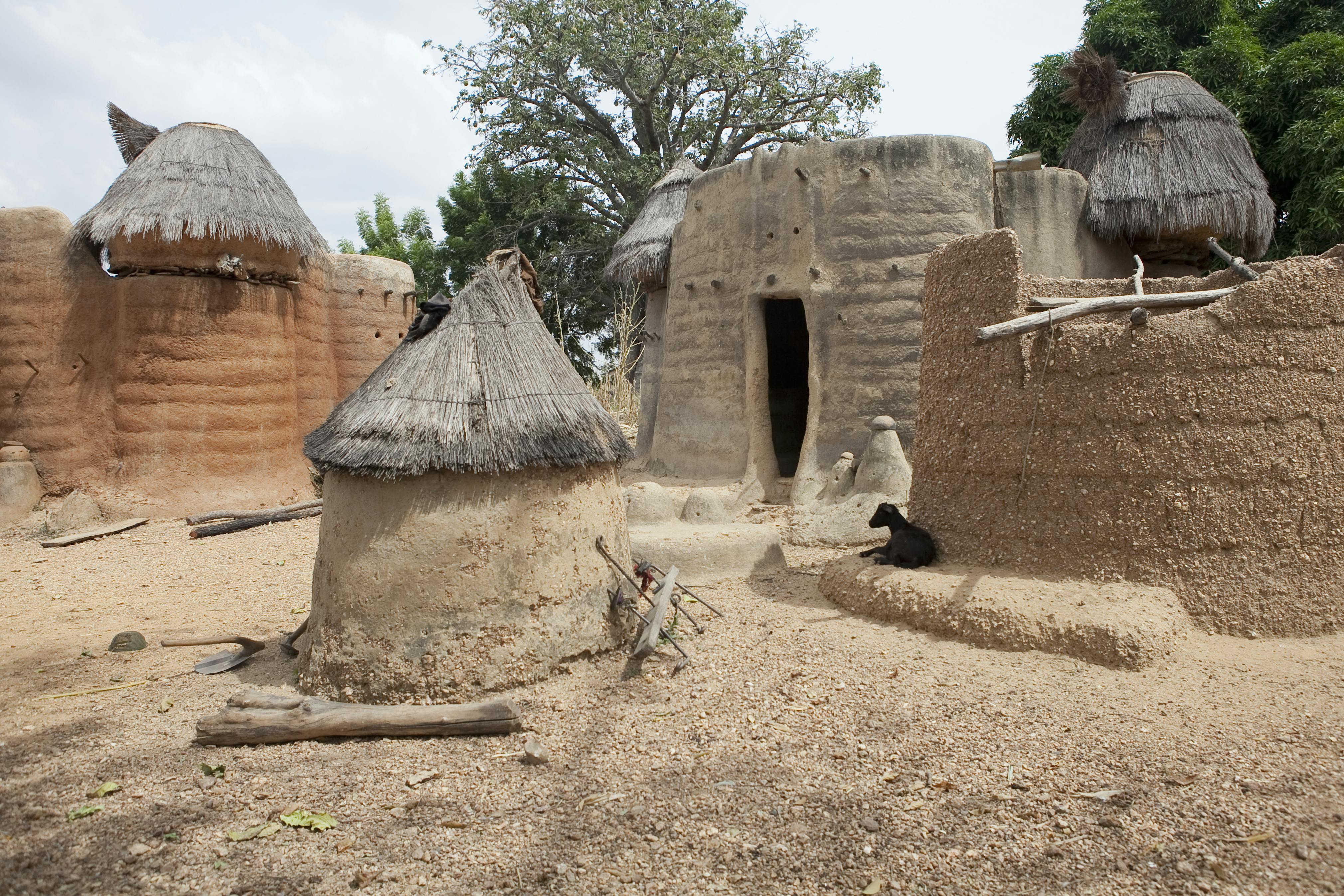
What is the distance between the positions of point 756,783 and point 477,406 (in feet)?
6.54

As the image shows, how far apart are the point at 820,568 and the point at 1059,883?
158 inches

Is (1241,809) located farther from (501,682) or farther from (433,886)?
(501,682)

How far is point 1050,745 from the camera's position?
3312 millimetres

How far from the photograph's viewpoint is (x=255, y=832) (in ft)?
9.82

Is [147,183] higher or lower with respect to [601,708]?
higher

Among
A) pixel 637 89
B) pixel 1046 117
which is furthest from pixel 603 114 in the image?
pixel 1046 117

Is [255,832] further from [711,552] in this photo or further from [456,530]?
[711,552]

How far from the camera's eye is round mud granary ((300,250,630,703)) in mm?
3957

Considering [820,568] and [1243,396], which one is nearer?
[1243,396]

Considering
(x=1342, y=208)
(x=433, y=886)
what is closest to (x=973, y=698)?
(x=433, y=886)

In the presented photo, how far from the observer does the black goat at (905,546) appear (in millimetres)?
5055

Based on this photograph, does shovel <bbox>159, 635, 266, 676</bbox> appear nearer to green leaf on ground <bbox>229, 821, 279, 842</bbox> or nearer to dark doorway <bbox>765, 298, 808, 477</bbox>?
green leaf on ground <bbox>229, 821, 279, 842</bbox>

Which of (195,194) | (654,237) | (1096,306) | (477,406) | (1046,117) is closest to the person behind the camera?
(477,406)

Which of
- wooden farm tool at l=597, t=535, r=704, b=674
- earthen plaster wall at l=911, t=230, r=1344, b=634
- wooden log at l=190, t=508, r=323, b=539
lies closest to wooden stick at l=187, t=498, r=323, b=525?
wooden log at l=190, t=508, r=323, b=539
